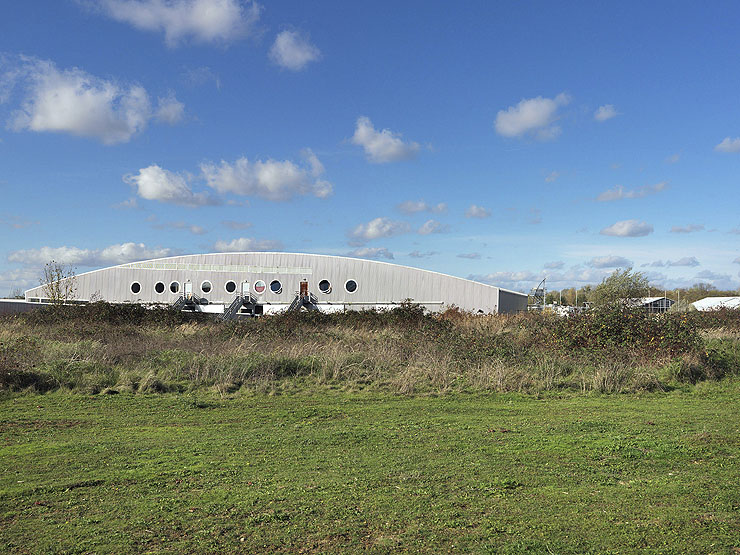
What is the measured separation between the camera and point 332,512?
18.1 ft

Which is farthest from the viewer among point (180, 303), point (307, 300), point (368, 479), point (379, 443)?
point (307, 300)

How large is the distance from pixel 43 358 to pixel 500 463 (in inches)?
453

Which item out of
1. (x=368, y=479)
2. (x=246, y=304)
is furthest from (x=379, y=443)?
(x=246, y=304)

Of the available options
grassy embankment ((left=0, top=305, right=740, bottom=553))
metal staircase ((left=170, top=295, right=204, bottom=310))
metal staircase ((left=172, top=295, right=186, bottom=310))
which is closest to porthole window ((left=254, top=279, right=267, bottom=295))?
metal staircase ((left=170, top=295, right=204, bottom=310))

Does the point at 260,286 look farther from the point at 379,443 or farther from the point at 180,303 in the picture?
the point at 379,443

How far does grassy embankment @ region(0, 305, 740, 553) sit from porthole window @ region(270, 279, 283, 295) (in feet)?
91.6

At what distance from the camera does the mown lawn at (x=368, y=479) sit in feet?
16.2

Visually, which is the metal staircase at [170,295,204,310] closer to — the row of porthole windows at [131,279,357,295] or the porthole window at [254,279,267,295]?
the row of porthole windows at [131,279,357,295]

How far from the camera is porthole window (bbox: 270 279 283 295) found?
1843 inches

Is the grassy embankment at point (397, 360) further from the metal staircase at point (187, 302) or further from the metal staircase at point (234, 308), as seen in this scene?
the metal staircase at point (187, 302)

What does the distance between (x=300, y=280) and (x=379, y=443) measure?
3887 centimetres

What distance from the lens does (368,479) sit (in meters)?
6.58

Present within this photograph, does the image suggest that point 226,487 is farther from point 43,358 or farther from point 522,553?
point 43,358

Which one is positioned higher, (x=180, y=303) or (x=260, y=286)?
(x=260, y=286)
